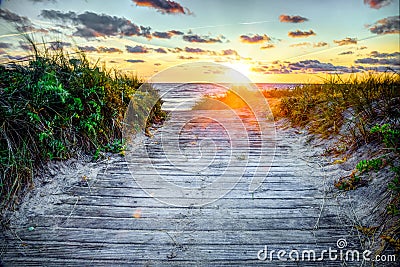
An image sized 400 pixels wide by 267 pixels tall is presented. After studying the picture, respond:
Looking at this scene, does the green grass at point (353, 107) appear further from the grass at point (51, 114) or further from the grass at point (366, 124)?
the grass at point (51, 114)

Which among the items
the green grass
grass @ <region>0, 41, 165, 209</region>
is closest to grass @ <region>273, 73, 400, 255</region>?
the green grass

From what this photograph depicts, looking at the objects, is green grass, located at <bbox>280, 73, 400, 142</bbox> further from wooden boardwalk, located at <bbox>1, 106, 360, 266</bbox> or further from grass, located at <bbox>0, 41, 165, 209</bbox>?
grass, located at <bbox>0, 41, 165, 209</bbox>

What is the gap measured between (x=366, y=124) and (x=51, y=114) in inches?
163

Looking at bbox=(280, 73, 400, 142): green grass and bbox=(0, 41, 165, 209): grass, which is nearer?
bbox=(0, 41, 165, 209): grass

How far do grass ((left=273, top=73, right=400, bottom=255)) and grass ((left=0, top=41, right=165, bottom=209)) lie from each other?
11.0 ft

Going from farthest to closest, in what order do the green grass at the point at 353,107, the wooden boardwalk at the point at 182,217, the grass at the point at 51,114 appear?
the green grass at the point at 353,107, the grass at the point at 51,114, the wooden boardwalk at the point at 182,217

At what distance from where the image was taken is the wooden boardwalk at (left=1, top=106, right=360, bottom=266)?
82.6 inches

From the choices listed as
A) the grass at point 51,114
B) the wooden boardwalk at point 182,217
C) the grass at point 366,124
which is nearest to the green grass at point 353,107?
the grass at point 366,124

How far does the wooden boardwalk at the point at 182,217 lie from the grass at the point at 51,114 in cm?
46

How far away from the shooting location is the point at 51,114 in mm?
→ 3512

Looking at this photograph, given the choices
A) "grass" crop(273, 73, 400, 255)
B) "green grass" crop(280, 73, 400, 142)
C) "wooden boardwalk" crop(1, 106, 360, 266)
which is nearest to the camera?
"wooden boardwalk" crop(1, 106, 360, 266)

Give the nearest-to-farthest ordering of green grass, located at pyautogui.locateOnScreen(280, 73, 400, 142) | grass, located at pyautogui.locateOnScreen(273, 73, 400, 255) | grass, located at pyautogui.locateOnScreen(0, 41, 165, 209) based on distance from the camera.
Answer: grass, located at pyautogui.locateOnScreen(273, 73, 400, 255)
grass, located at pyautogui.locateOnScreen(0, 41, 165, 209)
green grass, located at pyautogui.locateOnScreen(280, 73, 400, 142)

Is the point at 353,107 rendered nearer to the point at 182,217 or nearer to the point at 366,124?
the point at 366,124

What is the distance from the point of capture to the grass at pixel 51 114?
2863 millimetres
